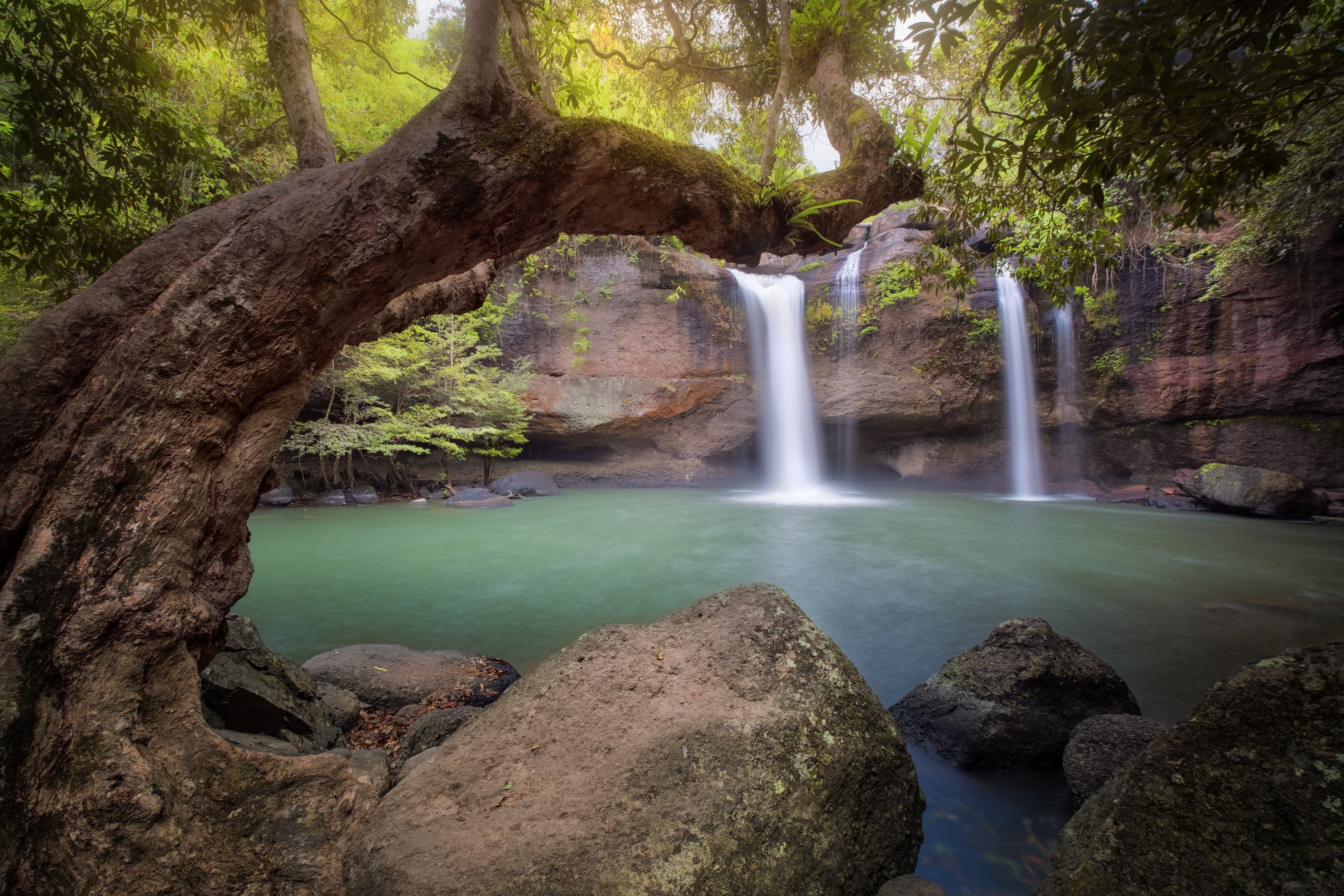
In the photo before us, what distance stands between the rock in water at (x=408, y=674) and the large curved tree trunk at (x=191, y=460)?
1.71m

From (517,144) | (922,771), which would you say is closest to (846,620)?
(922,771)

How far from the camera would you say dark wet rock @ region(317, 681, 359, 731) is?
3.27 m

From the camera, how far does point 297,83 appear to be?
9.87 feet

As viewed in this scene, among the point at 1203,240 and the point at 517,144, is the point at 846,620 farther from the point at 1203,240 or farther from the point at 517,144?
the point at 1203,240

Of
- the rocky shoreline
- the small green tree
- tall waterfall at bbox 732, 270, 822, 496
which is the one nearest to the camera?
the rocky shoreline

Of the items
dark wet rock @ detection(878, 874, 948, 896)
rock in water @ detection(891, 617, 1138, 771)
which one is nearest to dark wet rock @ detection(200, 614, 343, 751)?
dark wet rock @ detection(878, 874, 948, 896)

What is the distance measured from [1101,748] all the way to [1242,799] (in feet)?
5.90

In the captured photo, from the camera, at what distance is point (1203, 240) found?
1300 centimetres

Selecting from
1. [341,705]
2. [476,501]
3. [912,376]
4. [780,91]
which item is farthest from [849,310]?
[341,705]

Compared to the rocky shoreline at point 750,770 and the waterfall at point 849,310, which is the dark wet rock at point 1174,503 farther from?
the rocky shoreline at point 750,770

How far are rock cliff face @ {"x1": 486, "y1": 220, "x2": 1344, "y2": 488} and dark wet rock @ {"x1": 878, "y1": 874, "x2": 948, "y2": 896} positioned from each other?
53.4ft

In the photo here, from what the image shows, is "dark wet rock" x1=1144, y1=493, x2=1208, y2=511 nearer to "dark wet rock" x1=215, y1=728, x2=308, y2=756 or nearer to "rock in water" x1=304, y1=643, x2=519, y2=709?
"rock in water" x1=304, y1=643, x2=519, y2=709

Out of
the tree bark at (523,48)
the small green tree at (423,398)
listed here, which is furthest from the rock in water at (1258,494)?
the small green tree at (423,398)

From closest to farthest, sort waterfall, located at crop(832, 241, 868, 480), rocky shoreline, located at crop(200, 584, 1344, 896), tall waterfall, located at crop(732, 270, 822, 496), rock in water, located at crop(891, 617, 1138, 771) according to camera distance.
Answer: rocky shoreline, located at crop(200, 584, 1344, 896) → rock in water, located at crop(891, 617, 1138, 771) → waterfall, located at crop(832, 241, 868, 480) → tall waterfall, located at crop(732, 270, 822, 496)
